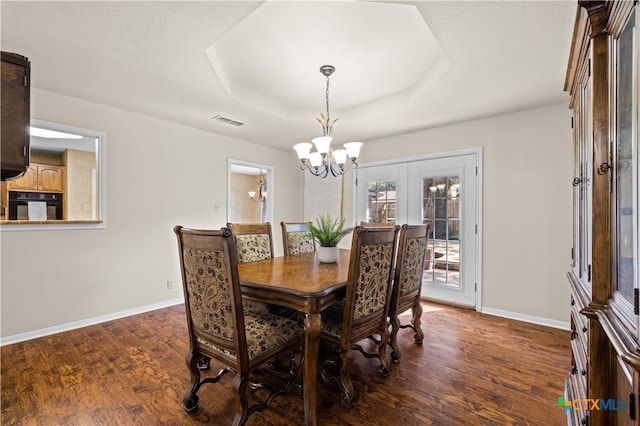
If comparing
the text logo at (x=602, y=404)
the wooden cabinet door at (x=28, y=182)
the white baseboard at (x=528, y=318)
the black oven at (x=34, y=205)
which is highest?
the wooden cabinet door at (x=28, y=182)

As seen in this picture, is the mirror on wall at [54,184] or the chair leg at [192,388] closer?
the chair leg at [192,388]

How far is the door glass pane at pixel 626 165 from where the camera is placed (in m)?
0.95

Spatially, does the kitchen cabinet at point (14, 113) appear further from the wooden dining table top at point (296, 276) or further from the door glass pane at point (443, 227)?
the door glass pane at point (443, 227)

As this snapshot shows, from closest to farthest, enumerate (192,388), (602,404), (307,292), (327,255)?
1. (602,404)
2. (307,292)
3. (192,388)
4. (327,255)

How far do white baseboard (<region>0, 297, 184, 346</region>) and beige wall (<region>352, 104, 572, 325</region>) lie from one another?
163 inches

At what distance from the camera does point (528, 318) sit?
3.31 meters

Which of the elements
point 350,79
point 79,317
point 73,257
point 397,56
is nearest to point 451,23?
point 397,56

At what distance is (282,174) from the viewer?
212 inches

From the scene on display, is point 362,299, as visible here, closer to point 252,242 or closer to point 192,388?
point 192,388

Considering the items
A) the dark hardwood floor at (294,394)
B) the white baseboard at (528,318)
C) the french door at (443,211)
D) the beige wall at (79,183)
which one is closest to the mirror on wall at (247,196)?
the beige wall at (79,183)

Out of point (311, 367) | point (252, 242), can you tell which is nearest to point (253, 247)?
point (252, 242)

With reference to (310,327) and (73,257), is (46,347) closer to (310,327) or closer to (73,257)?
(73,257)

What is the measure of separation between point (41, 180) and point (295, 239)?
4.78m

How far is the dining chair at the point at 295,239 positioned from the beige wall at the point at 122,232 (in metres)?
1.67
